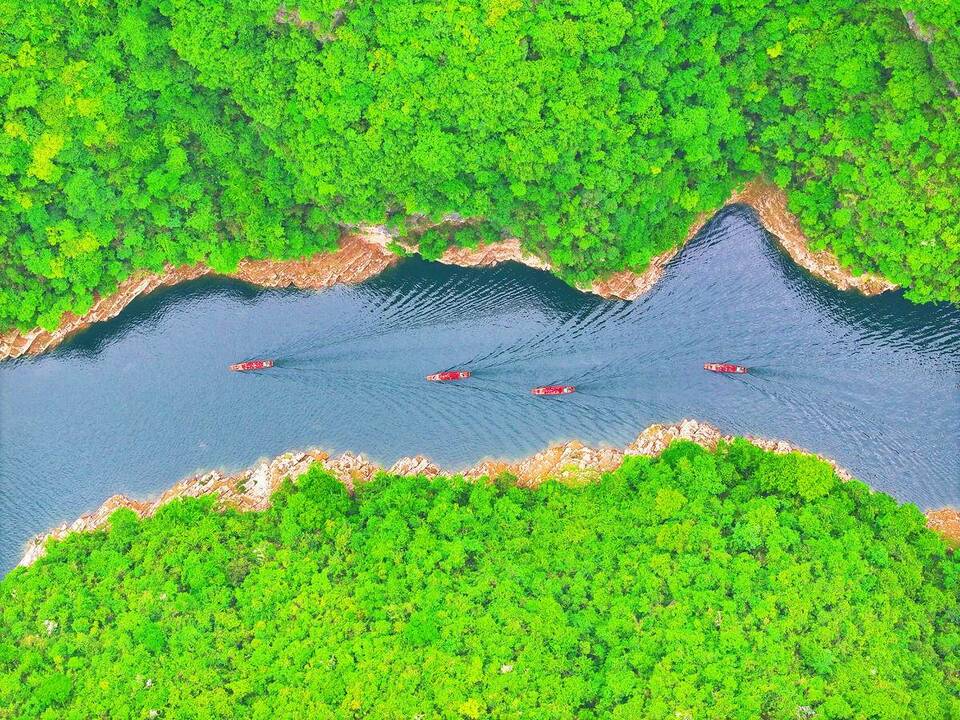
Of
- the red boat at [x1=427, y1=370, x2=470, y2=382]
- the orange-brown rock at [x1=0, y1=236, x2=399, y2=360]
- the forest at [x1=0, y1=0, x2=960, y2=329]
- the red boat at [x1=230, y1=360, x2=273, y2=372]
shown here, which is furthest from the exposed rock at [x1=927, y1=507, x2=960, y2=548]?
the red boat at [x1=230, y1=360, x2=273, y2=372]

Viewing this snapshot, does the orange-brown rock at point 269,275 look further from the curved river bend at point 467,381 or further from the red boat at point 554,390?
the red boat at point 554,390

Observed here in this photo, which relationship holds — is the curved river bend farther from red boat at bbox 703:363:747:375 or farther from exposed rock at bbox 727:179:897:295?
exposed rock at bbox 727:179:897:295

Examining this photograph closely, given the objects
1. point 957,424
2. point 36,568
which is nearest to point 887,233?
point 957,424

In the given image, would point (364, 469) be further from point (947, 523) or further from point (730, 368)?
point (947, 523)

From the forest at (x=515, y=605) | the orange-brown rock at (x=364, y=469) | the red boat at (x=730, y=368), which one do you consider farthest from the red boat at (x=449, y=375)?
the red boat at (x=730, y=368)

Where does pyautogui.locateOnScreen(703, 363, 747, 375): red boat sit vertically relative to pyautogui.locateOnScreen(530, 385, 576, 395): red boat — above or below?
below

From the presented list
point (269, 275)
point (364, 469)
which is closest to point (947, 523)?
point (364, 469)

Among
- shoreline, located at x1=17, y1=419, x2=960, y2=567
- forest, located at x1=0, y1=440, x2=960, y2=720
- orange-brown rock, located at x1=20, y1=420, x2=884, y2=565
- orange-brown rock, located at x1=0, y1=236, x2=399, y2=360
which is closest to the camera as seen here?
forest, located at x1=0, y1=440, x2=960, y2=720
